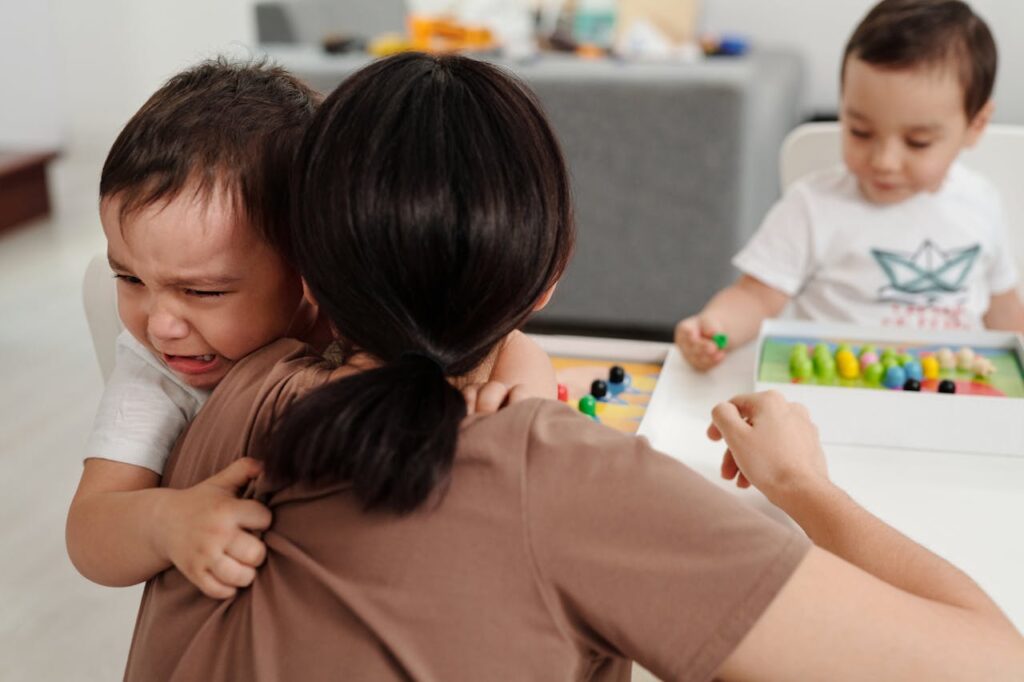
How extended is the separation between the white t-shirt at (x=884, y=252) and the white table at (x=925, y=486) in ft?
1.28

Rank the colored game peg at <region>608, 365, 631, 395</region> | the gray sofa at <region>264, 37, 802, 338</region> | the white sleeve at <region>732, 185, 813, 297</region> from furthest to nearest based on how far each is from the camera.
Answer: the gray sofa at <region>264, 37, 802, 338</region>
the white sleeve at <region>732, 185, 813, 297</region>
the colored game peg at <region>608, 365, 631, 395</region>

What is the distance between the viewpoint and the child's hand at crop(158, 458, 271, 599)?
0.61m

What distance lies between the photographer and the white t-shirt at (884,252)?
54.5 inches

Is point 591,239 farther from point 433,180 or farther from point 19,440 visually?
point 433,180

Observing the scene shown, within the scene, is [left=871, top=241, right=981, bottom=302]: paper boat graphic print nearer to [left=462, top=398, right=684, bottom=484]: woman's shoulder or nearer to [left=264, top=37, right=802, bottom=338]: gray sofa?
[left=462, top=398, right=684, bottom=484]: woman's shoulder

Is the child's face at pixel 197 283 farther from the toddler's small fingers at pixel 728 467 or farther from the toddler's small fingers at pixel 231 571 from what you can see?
the toddler's small fingers at pixel 728 467

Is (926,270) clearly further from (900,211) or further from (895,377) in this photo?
(895,377)

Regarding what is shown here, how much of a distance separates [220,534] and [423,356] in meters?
0.14

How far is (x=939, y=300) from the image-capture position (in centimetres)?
136

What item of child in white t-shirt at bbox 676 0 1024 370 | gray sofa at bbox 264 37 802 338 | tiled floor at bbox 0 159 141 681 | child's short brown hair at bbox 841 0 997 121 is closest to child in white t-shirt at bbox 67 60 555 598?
child in white t-shirt at bbox 676 0 1024 370

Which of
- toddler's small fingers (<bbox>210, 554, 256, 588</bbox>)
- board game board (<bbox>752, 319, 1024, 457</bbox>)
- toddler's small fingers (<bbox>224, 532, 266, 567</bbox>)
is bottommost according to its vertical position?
board game board (<bbox>752, 319, 1024, 457</bbox>)

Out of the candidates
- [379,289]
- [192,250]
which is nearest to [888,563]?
[379,289]

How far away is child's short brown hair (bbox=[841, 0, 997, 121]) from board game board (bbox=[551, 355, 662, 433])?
20.0 inches

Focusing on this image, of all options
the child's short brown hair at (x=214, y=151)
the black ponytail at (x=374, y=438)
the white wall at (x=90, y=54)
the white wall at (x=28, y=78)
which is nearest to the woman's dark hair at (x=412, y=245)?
the black ponytail at (x=374, y=438)
